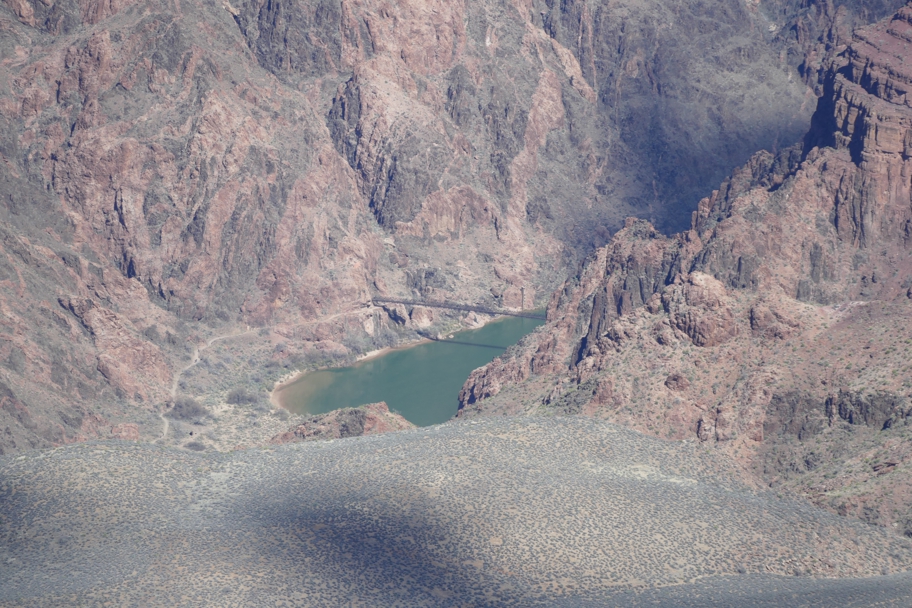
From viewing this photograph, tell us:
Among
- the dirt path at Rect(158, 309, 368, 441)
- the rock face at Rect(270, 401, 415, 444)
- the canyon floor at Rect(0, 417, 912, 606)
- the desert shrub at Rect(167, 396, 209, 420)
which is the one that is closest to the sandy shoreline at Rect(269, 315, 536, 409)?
the dirt path at Rect(158, 309, 368, 441)

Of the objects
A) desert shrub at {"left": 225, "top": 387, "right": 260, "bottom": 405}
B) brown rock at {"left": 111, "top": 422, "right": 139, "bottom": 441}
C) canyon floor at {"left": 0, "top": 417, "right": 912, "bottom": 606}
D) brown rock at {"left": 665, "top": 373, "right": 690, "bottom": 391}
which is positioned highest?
desert shrub at {"left": 225, "top": 387, "right": 260, "bottom": 405}

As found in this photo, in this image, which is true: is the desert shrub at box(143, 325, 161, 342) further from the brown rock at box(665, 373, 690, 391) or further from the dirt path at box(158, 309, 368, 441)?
the brown rock at box(665, 373, 690, 391)

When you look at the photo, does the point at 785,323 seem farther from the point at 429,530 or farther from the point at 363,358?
the point at 363,358

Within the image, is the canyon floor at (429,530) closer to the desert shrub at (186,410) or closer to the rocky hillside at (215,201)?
the rocky hillside at (215,201)

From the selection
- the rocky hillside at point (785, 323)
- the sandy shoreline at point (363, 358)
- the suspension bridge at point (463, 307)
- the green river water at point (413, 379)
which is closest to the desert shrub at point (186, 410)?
the sandy shoreline at point (363, 358)

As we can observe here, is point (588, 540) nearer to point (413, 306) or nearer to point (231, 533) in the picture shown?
point (231, 533)

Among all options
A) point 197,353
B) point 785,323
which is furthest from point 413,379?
point 785,323

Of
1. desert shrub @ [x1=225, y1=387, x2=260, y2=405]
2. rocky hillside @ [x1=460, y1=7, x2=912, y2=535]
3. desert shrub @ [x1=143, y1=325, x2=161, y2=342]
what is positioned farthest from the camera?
desert shrub @ [x1=143, y1=325, x2=161, y2=342]
